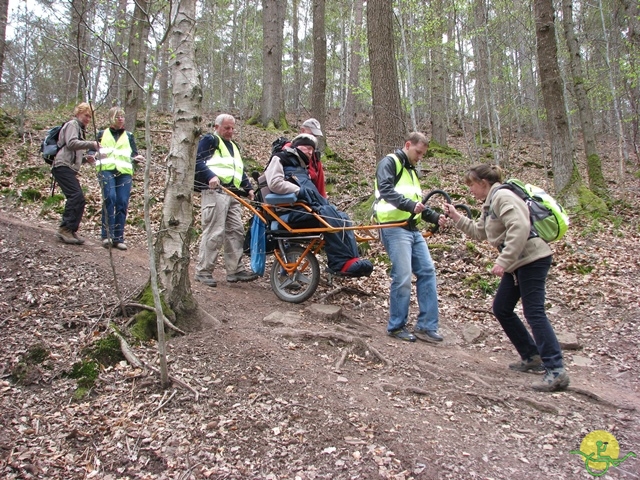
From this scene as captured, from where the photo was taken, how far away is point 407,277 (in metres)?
4.93

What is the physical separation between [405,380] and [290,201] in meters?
2.56

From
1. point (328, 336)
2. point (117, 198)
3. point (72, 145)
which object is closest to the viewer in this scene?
point (328, 336)

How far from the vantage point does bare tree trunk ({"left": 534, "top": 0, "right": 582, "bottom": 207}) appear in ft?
32.3

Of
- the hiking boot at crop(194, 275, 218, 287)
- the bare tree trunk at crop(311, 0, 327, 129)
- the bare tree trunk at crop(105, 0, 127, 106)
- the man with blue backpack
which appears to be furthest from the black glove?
the bare tree trunk at crop(311, 0, 327, 129)

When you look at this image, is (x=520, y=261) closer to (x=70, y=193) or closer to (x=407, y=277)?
(x=407, y=277)

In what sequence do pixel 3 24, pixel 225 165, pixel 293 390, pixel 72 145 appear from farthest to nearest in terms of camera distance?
1. pixel 3 24
2. pixel 72 145
3. pixel 225 165
4. pixel 293 390

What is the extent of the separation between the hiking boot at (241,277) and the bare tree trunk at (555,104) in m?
7.19

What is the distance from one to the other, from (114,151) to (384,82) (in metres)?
4.64

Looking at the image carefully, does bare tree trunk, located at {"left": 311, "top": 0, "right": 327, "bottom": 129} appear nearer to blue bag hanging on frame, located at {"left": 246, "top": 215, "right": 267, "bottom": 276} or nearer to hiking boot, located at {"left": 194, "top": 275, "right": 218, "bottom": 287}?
blue bag hanging on frame, located at {"left": 246, "top": 215, "right": 267, "bottom": 276}

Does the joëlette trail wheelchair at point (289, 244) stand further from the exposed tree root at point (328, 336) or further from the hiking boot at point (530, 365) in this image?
the hiking boot at point (530, 365)

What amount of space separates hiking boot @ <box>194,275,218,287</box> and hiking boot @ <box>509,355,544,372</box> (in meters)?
3.65

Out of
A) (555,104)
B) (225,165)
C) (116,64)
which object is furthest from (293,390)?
(555,104)

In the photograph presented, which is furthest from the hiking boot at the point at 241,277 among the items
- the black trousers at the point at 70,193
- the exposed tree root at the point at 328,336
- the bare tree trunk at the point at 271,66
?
the bare tree trunk at the point at 271,66

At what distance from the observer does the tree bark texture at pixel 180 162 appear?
4.23m
